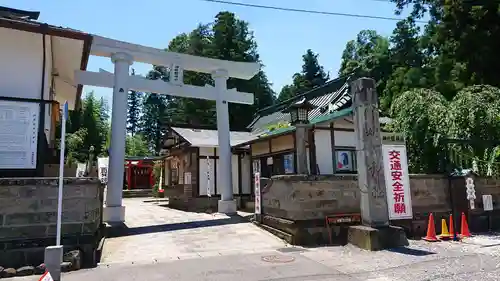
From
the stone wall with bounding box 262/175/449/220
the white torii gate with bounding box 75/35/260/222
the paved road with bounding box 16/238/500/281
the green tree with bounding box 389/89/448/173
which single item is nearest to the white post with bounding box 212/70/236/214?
the white torii gate with bounding box 75/35/260/222

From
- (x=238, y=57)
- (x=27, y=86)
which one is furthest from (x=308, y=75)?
(x=27, y=86)

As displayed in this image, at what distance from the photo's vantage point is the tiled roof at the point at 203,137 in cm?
1820

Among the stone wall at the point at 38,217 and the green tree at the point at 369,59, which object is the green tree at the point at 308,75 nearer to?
the green tree at the point at 369,59

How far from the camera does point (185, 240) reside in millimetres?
9758

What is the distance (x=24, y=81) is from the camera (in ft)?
29.0

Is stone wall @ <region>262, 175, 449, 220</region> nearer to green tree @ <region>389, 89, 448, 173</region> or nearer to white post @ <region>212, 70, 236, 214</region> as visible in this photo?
green tree @ <region>389, 89, 448, 173</region>

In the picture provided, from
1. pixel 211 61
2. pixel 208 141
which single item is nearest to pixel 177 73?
pixel 211 61

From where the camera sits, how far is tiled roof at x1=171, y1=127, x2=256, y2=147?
1820cm

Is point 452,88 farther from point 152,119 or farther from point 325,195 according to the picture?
A: point 152,119

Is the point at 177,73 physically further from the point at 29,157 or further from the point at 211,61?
the point at 29,157

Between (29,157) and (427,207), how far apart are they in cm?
1109

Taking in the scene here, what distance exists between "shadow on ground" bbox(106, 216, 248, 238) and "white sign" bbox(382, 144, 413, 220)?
5276 millimetres

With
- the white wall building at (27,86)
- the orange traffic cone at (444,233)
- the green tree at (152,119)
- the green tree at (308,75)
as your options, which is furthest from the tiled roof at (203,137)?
the green tree at (152,119)

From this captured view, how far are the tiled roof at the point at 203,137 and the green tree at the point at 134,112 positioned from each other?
154 feet
